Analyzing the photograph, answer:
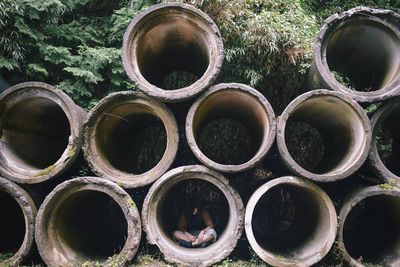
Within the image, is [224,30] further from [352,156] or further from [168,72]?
[352,156]

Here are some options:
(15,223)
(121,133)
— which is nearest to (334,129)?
(121,133)

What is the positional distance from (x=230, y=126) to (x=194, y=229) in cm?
226

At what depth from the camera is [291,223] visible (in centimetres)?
755

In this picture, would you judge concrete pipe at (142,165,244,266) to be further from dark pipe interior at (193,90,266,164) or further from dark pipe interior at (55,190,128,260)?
dark pipe interior at (55,190,128,260)

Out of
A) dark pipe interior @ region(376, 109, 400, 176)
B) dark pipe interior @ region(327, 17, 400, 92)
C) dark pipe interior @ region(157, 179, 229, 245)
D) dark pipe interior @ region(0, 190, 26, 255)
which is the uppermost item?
dark pipe interior @ region(327, 17, 400, 92)

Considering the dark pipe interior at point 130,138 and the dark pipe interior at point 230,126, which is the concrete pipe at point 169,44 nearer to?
the dark pipe interior at point 230,126


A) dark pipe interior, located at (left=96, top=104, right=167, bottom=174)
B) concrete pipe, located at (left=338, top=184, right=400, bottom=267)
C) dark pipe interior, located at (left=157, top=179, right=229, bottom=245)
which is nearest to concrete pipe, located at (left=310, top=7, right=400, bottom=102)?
concrete pipe, located at (left=338, top=184, right=400, bottom=267)

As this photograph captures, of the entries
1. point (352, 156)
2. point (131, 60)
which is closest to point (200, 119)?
point (131, 60)

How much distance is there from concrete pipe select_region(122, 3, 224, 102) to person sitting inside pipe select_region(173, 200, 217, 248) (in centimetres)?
233

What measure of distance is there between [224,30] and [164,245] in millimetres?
3806

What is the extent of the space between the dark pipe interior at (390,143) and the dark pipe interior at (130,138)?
4.16m

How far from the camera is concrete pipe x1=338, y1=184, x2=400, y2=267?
5.16m

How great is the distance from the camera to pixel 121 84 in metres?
6.89

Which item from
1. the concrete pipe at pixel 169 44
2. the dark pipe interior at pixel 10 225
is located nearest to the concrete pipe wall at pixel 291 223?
the concrete pipe at pixel 169 44
